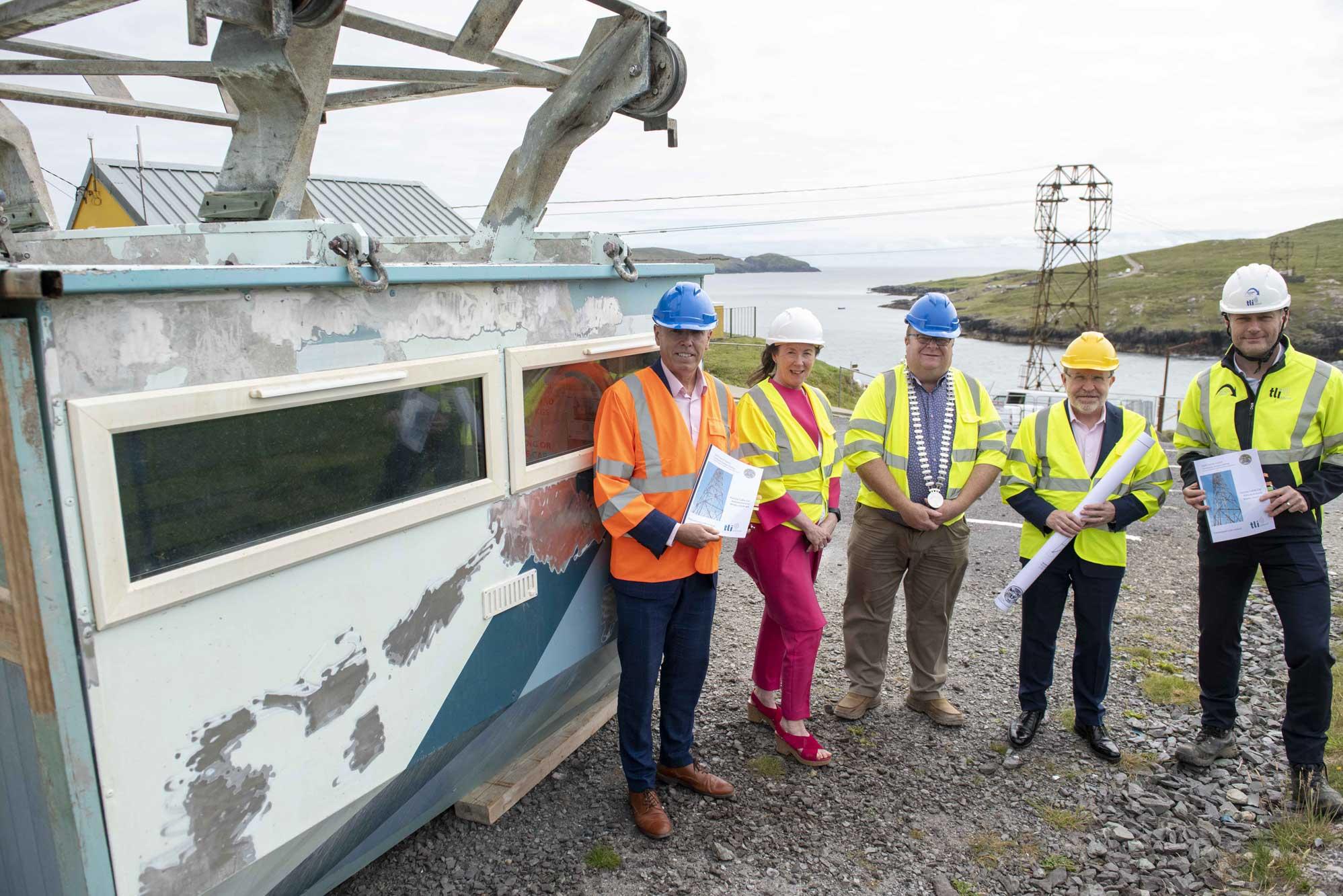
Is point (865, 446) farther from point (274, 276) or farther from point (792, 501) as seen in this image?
point (274, 276)

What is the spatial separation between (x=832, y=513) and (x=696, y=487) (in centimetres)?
91

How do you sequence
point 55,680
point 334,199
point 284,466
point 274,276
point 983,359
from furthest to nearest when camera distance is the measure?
point 983,359 < point 334,199 < point 284,466 < point 274,276 < point 55,680

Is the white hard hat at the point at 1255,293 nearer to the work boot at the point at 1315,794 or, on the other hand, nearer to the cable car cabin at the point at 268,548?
the work boot at the point at 1315,794

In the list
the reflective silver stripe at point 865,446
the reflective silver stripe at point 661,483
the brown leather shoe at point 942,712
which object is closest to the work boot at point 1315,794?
the brown leather shoe at point 942,712

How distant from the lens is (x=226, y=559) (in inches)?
91.4

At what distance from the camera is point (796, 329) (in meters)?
4.05

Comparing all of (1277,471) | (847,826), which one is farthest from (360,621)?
(1277,471)

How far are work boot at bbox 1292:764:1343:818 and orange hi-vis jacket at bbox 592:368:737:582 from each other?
2.66 meters

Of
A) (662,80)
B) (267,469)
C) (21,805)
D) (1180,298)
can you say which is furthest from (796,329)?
(1180,298)

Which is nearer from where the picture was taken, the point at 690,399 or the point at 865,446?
the point at 690,399

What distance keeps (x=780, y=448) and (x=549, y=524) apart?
3.69 ft

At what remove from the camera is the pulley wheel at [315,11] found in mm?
2834

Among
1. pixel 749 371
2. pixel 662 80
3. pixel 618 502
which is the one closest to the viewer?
pixel 618 502

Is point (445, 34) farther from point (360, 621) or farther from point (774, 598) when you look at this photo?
point (774, 598)
